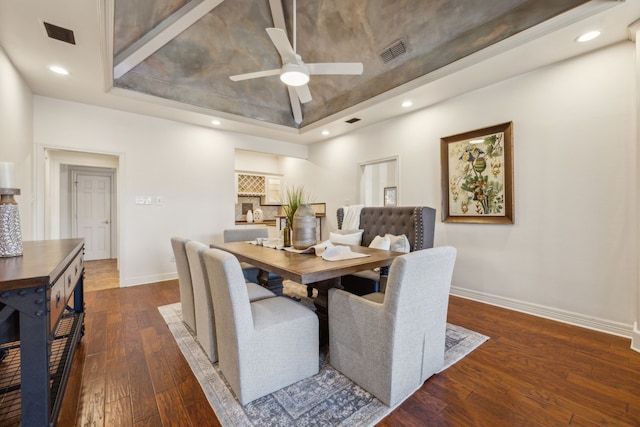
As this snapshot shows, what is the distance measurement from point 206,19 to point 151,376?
388 centimetres

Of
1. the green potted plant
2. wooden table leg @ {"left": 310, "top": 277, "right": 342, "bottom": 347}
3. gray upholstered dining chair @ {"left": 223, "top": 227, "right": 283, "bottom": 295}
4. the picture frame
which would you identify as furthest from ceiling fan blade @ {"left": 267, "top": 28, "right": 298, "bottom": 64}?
the picture frame

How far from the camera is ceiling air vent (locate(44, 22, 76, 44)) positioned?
2.20 m

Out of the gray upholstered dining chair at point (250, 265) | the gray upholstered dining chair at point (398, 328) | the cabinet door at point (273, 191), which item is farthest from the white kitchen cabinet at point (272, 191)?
the gray upholstered dining chair at point (398, 328)

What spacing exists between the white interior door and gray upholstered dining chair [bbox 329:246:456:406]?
694 cm

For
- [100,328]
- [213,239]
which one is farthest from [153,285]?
[100,328]

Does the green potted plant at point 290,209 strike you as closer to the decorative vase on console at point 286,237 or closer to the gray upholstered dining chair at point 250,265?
the decorative vase on console at point 286,237

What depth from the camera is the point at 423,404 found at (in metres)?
1.52

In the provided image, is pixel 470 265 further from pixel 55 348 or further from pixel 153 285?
pixel 153 285

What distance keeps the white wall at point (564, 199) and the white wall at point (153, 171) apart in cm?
376

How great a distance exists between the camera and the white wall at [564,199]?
240cm

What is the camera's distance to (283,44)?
213cm

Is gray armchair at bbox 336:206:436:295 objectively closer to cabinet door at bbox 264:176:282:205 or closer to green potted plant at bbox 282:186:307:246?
green potted plant at bbox 282:186:307:246

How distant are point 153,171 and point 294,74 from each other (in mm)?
3103

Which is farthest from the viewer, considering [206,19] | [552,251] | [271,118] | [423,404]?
[271,118]
